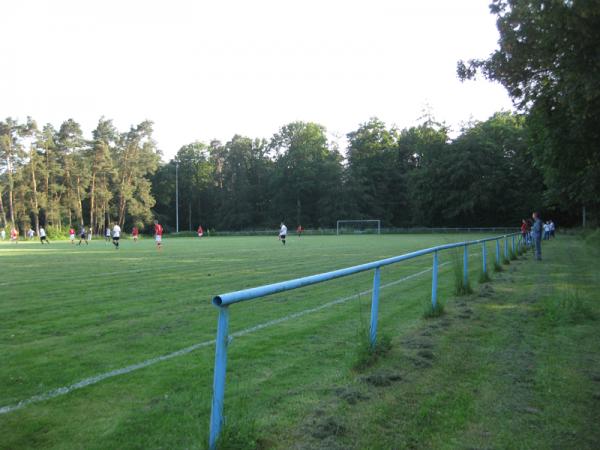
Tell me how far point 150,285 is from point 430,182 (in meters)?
70.8

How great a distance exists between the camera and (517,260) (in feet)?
60.8

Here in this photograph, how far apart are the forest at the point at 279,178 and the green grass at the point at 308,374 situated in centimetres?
4804

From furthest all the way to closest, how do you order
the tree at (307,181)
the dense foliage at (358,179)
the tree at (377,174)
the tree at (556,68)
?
1. the tree at (307,181)
2. the tree at (377,174)
3. the dense foliage at (358,179)
4. the tree at (556,68)

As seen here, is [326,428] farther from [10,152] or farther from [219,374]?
[10,152]

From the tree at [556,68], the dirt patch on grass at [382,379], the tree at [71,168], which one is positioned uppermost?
the tree at [71,168]

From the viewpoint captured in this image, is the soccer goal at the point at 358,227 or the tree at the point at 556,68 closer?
the tree at the point at 556,68

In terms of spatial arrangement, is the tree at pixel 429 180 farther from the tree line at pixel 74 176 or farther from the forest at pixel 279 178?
the tree line at pixel 74 176

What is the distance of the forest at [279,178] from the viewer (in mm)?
73375

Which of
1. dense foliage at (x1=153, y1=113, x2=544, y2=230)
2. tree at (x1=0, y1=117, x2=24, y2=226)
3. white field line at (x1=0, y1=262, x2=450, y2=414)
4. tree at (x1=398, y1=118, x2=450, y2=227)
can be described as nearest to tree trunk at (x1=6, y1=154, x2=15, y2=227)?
tree at (x1=0, y1=117, x2=24, y2=226)

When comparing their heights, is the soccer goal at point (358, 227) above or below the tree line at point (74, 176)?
below

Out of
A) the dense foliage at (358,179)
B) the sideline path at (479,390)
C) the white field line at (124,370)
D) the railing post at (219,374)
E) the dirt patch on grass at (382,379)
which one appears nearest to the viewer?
the railing post at (219,374)

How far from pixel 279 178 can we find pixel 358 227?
2351 centimetres

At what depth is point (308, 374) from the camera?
5.07 meters

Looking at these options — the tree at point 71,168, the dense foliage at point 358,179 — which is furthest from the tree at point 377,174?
the tree at point 71,168
